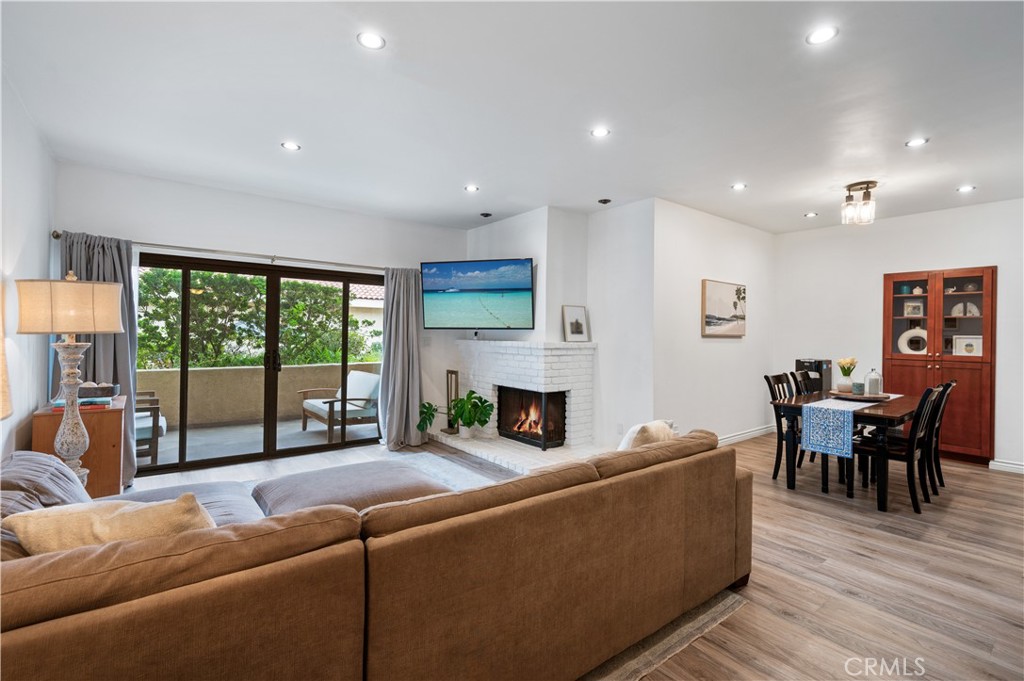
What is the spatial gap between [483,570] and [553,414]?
12.3ft

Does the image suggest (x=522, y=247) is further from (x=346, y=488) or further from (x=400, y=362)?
(x=346, y=488)

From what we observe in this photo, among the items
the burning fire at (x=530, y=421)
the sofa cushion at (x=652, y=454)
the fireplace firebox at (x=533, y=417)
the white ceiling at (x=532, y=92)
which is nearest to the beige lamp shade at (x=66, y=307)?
the white ceiling at (x=532, y=92)

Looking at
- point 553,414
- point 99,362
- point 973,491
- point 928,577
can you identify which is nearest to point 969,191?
point 973,491

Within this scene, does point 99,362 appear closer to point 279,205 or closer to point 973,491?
point 279,205

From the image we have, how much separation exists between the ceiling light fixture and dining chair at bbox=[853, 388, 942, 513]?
1.47 m

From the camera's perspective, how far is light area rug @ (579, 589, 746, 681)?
1845 mm

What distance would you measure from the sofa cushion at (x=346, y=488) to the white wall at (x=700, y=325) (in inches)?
110

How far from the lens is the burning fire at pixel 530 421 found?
5.22 m

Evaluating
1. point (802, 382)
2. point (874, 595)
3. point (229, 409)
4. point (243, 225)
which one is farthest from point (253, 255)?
point (802, 382)

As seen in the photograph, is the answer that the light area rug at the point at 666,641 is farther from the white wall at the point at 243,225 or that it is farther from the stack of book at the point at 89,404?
the white wall at the point at 243,225

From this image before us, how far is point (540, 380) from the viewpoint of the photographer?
492 cm

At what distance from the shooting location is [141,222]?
4148mm

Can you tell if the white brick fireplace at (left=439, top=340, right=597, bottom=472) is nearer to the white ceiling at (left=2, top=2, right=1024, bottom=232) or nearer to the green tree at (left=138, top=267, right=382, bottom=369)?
the green tree at (left=138, top=267, right=382, bottom=369)

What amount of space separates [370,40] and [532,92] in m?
0.88
